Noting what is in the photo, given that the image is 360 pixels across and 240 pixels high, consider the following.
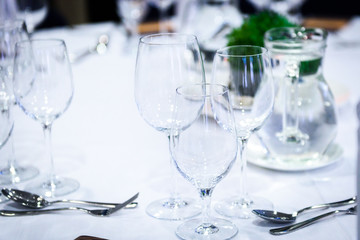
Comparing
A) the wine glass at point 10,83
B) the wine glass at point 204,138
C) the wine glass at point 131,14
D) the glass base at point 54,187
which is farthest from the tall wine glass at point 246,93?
the wine glass at point 131,14

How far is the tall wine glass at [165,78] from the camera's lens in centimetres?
104

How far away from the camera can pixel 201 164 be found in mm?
855

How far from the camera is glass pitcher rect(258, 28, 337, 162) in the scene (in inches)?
46.8

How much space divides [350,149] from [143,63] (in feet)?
1.73

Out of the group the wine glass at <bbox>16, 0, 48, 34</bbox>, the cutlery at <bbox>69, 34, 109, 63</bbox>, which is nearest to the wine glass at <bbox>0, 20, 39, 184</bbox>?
the cutlery at <bbox>69, 34, 109, 63</bbox>

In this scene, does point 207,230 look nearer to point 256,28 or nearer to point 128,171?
point 128,171

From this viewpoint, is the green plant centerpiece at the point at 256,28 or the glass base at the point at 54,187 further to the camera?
the green plant centerpiece at the point at 256,28

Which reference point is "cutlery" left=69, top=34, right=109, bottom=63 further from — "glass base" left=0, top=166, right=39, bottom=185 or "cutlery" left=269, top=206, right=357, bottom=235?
"cutlery" left=269, top=206, right=357, bottom=235

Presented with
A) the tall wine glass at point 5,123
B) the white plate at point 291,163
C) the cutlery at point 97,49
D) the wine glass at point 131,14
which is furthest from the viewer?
the wine glass at point 131,14

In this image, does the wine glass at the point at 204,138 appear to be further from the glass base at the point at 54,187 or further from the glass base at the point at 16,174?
the glass base at the point at 16,174

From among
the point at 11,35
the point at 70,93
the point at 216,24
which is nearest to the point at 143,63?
the point at 70,93

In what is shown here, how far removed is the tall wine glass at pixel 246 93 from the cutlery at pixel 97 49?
1.10 m

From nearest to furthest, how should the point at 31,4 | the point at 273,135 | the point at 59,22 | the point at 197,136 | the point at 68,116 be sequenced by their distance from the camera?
the point at 197,136, the point at 273,135, the point at 68,116, the point at 31,4, the point at 59,22

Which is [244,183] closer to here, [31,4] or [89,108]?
[89,108]
